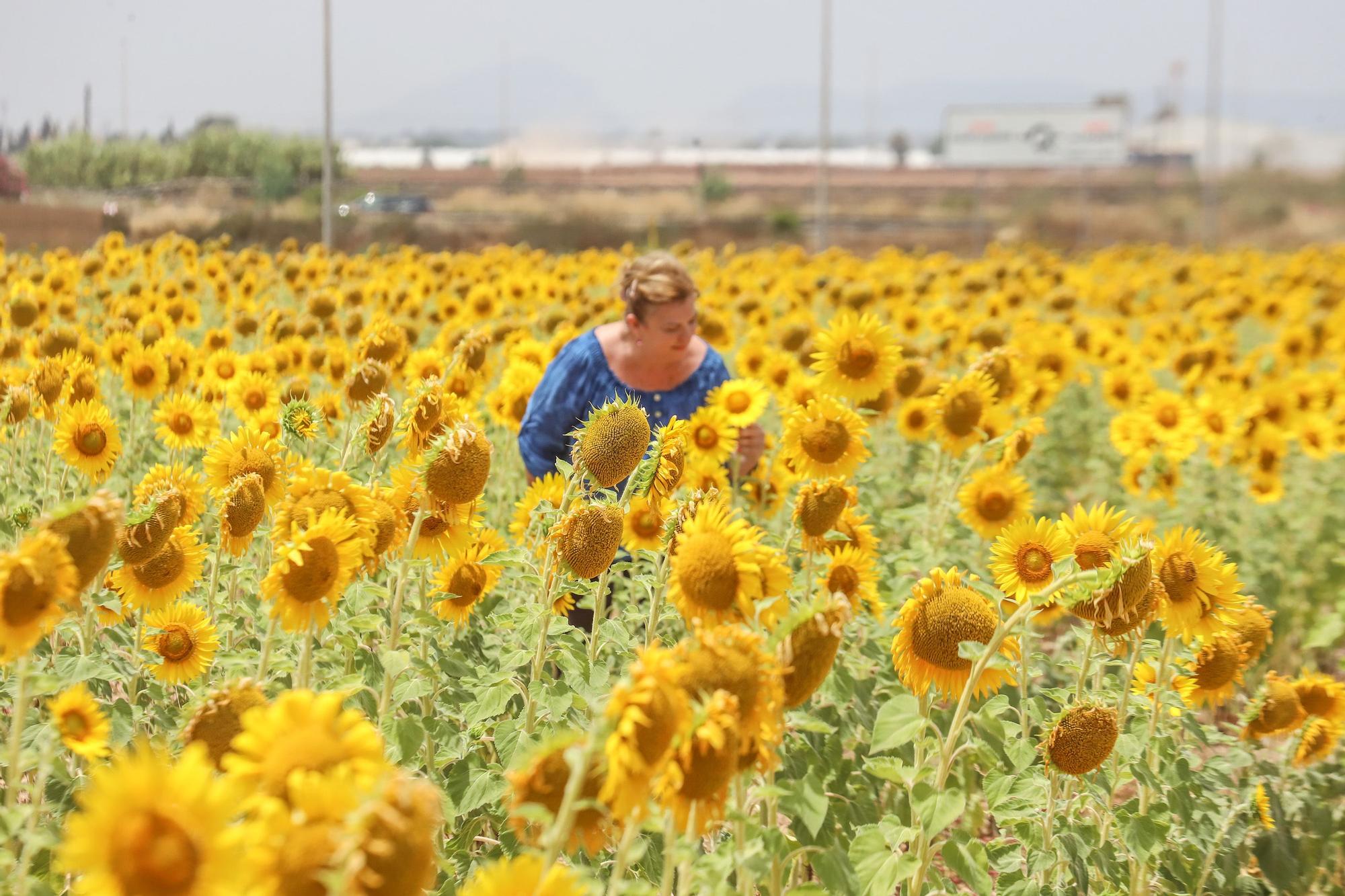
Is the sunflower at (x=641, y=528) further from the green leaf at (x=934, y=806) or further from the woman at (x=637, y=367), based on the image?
the woman at (x=637, y=367)

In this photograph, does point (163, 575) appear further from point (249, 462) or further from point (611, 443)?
point (611, 443)

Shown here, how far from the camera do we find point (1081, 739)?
7.03 feet

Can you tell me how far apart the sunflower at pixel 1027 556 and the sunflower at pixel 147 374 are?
9.69 ft

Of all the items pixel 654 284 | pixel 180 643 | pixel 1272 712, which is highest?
pixel 654 284

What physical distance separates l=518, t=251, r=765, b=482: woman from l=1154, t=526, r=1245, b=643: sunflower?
175 centimetres

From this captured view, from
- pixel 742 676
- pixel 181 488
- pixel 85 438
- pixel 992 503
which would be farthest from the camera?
pixel 992 503

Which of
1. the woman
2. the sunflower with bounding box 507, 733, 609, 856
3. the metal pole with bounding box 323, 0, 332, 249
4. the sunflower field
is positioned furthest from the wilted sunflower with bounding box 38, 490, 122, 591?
the metal pole with bounding box 323, 0, 332, 249

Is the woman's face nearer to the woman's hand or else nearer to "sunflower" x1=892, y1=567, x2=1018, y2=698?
the woman's hand

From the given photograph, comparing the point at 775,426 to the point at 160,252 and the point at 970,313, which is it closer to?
the point at 970,313

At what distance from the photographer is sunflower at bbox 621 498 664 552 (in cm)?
269

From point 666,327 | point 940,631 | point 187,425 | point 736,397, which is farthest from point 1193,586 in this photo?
point 187,425

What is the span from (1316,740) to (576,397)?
2.39 m

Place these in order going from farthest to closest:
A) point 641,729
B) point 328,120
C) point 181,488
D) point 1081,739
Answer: point 328,120
point 181,488
point 1081,739
point 641,729

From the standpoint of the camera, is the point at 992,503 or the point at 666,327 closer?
the point at 992,503
